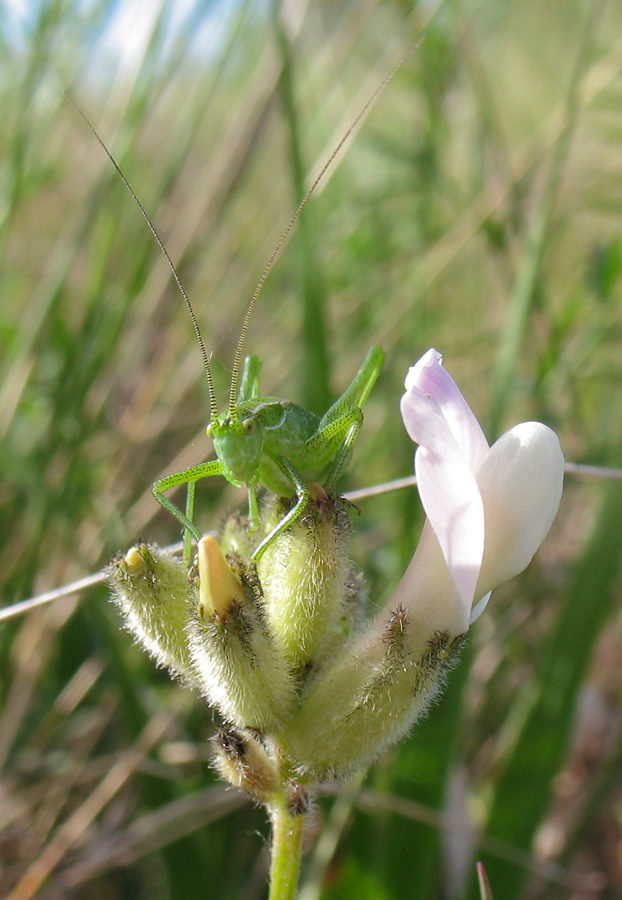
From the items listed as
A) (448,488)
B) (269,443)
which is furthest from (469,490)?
(269,443)

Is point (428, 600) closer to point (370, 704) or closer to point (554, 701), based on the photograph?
point (370, 704)

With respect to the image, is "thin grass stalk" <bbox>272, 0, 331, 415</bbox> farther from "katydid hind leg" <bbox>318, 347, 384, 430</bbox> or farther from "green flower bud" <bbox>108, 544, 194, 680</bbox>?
"green flower bud" <bbox>108, 544, 194, 680</bbox>

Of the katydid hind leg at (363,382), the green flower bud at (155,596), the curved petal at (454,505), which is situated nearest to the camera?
the curved petal at (454,505)

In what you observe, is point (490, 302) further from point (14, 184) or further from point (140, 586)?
point (140, 586)

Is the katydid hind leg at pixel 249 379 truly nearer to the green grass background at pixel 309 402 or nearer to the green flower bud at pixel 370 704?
the green grass background at pixel 309 402

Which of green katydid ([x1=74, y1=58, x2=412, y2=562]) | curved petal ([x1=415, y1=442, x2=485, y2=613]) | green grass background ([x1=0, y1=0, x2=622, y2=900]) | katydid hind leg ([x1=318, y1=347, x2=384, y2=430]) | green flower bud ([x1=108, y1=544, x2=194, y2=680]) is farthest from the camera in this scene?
green grass background ([x1=0, y1=0, x2=622, y2=900])

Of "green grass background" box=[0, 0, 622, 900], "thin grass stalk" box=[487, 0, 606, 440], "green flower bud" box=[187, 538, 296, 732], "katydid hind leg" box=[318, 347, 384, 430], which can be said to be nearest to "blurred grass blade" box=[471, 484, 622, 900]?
"green grass background" box=[0, 0, 622, 900]

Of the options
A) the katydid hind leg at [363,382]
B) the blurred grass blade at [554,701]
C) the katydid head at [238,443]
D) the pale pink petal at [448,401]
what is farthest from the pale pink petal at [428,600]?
the blurred grass blade at [554,701]
